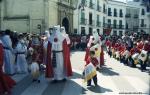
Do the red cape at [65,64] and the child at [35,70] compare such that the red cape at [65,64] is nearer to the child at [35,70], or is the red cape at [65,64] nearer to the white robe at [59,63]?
the white robe at [59,63]

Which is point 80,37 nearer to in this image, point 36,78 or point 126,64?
point 126,64

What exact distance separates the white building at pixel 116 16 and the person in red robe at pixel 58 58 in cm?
5829

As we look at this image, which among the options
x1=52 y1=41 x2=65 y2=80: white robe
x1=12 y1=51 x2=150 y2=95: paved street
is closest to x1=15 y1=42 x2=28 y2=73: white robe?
x1=12 y1=51 x2=150 y2=95: paved street

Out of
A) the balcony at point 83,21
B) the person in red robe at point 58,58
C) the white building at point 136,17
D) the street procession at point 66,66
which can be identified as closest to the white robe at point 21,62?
the street procession at point 66,66

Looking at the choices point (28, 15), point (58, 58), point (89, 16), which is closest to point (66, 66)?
point (58, 58)

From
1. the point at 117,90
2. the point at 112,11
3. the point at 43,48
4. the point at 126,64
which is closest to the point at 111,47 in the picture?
the point at 126,64

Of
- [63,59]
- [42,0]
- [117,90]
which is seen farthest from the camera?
[42,0]

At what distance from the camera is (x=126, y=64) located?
20812 millimetres

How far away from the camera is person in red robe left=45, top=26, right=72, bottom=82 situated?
14.1 meters

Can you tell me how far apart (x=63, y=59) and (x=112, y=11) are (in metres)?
61.0

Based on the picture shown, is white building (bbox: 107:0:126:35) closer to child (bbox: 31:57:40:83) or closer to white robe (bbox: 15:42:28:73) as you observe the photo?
white robe (bbox: 15:42:28:73)

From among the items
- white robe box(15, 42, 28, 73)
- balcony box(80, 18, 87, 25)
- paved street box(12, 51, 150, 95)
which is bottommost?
paved street box(12, 51, 150, 95)

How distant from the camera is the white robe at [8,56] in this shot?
15.6 metres

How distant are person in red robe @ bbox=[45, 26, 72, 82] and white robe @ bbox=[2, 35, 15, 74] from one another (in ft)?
7.33
